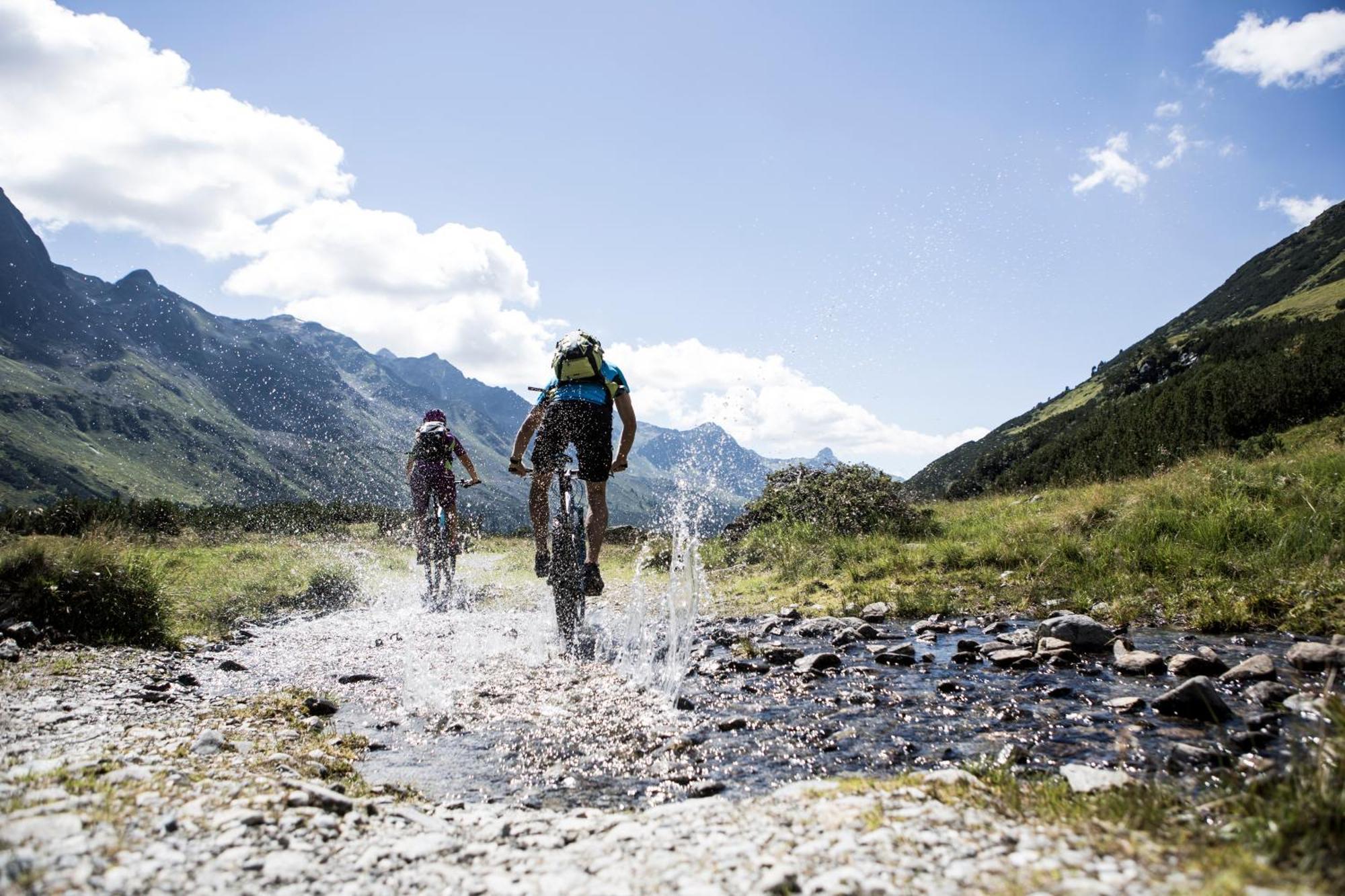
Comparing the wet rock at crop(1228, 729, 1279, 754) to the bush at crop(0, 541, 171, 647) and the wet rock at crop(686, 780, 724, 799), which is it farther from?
the bush at crop(0, 541, 171, 647)

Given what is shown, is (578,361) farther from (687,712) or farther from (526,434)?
(687,712)

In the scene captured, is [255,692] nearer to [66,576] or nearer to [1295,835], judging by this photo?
[66,576]

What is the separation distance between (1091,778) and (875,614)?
5892 millimetres

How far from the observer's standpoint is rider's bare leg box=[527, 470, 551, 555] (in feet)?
28.6

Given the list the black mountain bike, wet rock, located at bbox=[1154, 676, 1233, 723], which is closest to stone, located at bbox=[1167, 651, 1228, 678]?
wet rock, located at bbox=[1154, 676, 1233, 723]

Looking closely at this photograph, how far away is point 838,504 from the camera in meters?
17.4

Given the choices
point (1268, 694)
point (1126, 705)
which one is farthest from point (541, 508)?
point (1268, 694)

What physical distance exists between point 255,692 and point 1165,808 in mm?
6941

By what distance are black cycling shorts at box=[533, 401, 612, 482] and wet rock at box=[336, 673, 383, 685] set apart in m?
3.04

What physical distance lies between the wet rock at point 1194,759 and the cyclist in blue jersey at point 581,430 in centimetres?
590

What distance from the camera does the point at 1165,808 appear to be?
2771 millimetres

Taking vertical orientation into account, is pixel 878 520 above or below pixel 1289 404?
below

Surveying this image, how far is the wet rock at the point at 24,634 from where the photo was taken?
635cm

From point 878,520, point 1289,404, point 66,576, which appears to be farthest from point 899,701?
point 1289,404
